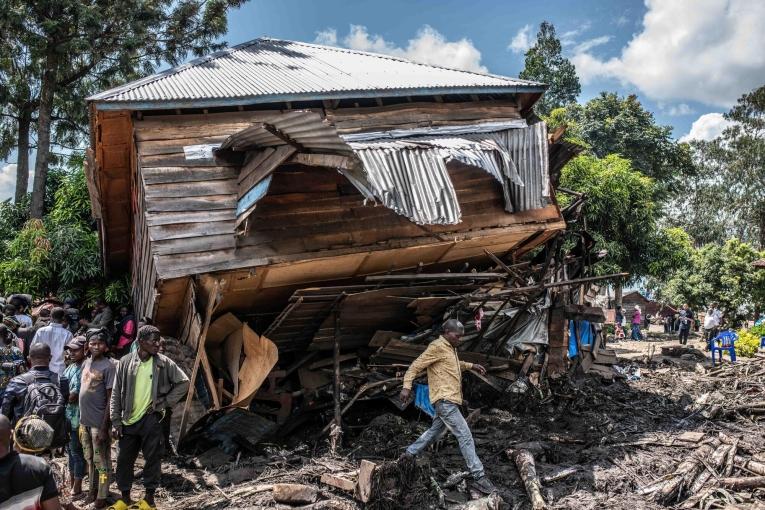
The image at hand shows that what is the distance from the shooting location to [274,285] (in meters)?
8.13

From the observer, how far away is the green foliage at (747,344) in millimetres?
16125

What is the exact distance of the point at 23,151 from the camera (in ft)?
68.1

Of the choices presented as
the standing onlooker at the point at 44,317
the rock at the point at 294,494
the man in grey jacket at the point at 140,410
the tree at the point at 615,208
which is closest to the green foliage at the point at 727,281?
the tree at the point at 615,208

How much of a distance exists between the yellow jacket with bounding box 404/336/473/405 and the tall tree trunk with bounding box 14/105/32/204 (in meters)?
19.1

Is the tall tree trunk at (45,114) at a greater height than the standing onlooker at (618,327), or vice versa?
the tall tree trunk at (45,114)

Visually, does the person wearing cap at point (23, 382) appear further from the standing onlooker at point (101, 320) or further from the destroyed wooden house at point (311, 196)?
the standing onlooker at point (101, 320)

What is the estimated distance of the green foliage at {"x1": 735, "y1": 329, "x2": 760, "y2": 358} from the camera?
16.1m

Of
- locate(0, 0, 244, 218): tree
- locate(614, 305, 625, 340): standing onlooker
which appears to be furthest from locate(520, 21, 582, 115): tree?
locate(0, 0, 244, 218): tree

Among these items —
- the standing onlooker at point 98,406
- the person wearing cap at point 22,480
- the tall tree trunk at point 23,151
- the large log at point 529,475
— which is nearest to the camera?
the person wearing cap at point 22,480

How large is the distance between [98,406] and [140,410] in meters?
0.58

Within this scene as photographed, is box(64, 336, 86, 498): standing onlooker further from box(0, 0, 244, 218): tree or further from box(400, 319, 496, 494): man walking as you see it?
box(0, 0, 244, 218): tree

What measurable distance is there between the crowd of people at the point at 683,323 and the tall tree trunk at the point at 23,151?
23.8 m

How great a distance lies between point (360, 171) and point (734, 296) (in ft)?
81.0

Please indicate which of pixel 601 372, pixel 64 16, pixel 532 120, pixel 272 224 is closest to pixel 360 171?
pixel 272 224
